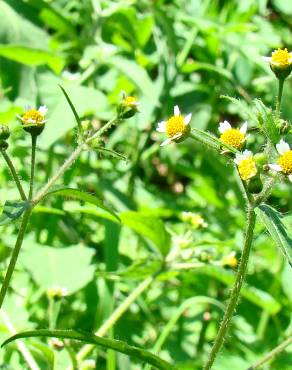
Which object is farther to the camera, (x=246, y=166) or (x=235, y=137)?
(x=235, y=137)

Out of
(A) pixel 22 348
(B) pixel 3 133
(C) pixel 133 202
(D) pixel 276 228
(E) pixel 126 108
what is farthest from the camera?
(C) pixel 133 202

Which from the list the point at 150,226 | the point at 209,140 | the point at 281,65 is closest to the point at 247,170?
the point at 209,140

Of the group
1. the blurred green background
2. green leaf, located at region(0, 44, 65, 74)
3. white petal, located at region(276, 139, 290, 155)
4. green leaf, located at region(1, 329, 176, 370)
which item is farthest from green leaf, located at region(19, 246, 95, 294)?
white petal, located at region(276, 139, 290, 155)

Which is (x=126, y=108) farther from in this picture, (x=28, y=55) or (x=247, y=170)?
(x=28, y=55)

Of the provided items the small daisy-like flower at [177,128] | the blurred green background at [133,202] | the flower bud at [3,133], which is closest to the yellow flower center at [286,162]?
the small daisy-like flower at [177,128]

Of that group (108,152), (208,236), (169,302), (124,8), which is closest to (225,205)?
(208,236)

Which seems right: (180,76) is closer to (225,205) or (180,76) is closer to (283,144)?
(225,205)
